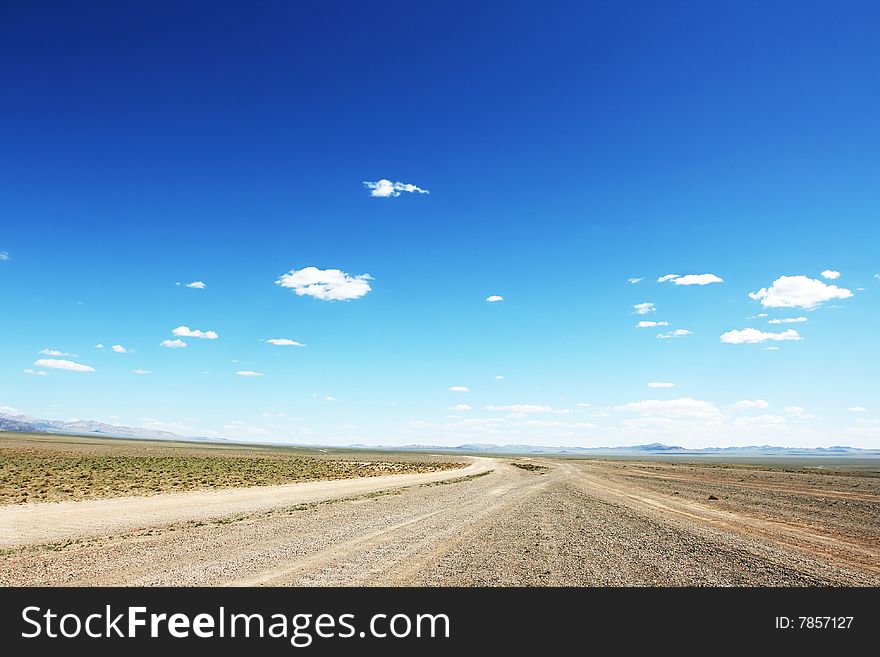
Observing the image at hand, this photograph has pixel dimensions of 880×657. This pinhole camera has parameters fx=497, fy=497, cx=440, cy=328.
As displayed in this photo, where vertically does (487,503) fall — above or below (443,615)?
below

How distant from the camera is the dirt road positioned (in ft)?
36.8

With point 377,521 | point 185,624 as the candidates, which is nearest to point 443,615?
point 185,624

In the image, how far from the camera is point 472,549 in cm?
1412

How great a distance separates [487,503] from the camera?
26703 mm

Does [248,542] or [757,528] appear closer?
[248,542]

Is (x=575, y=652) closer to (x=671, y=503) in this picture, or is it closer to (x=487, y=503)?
(x=487, y=503)

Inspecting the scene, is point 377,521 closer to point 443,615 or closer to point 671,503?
point 443,615

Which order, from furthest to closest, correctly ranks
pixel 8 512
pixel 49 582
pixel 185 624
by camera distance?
pixel 8 512, pixel 49 582, pixel 185 624

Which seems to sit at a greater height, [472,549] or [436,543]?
[472,549]

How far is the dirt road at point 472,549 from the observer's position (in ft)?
36.8

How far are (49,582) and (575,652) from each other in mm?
10941

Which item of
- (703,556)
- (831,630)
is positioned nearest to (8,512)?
(703,556)

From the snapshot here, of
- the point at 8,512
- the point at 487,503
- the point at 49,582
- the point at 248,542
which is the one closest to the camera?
the point at 49,582

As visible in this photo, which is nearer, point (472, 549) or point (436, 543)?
point (472, 549)
